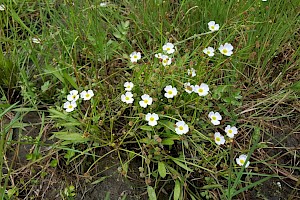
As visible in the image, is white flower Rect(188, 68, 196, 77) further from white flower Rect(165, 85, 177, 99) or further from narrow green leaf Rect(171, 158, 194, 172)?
narrow green leaf Rect(171, 158, 194, 172)

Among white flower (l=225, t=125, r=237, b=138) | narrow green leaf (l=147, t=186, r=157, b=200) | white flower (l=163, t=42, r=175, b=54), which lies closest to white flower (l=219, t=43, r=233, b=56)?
white flower (l=163, t=42, r=175, b=54)

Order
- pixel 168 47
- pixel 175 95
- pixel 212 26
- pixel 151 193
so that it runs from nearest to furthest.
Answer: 1. pixel 151 193
2. pixel 175 95
3. pixel 168 47
4. pixel 212 26

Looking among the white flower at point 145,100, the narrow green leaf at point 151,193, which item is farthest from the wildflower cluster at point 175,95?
the narrow green leaf at point 151,193

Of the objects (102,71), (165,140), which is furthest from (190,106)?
(102,71)

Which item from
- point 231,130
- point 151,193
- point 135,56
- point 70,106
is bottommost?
point 151,193

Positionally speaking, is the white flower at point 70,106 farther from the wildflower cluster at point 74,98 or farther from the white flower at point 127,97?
the white flower at point 127,97

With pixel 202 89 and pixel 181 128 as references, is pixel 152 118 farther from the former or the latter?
pixel 202 89

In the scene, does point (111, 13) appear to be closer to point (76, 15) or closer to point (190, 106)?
point (76, 15)

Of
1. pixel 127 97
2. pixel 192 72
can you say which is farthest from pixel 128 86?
pixel 192 72
